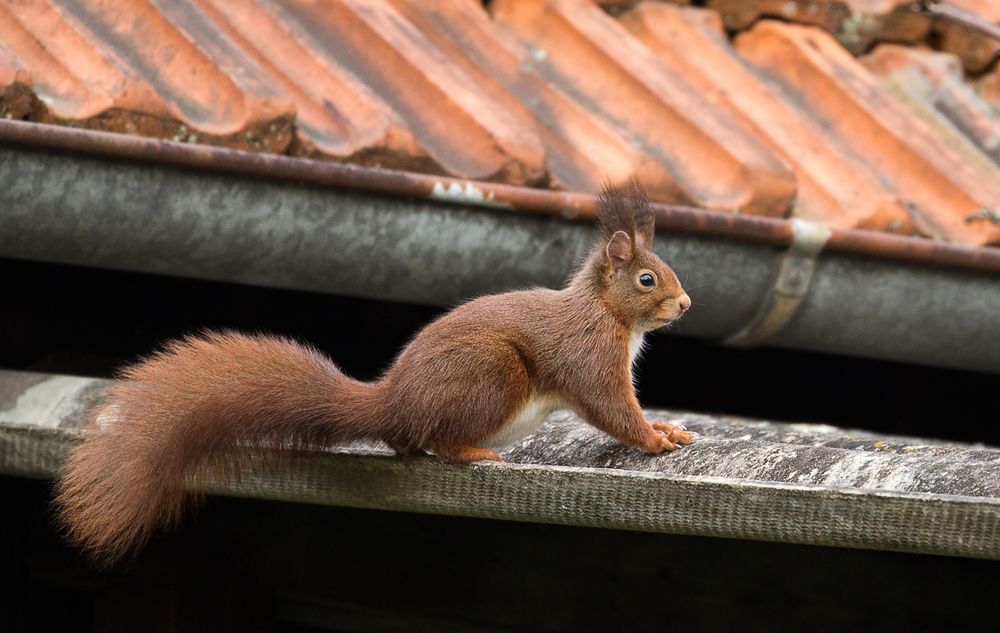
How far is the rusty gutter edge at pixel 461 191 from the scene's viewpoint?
93.7 inches

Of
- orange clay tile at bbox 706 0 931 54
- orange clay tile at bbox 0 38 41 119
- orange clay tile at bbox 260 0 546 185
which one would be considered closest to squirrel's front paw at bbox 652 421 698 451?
orange clay tile at bbox 260 0 546 185

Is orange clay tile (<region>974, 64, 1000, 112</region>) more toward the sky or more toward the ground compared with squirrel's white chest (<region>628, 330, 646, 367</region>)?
more toward the sky

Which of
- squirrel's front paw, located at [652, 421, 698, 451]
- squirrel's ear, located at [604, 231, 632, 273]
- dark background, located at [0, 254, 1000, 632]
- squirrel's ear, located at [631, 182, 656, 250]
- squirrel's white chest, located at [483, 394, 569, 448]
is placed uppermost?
squirrel's ear, located at [631, 182, 656, 250]

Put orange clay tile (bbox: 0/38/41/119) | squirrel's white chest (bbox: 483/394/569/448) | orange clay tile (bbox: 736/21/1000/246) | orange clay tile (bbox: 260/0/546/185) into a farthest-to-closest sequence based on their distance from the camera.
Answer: orange clay tile (bbox: 736/21/1000/246) → orange clay tile (bbox: 260/0/546/185) → orange clay tile (bbox: 0/38/41/119) → squirrel's white chest (bbox: 483/394/569/448)

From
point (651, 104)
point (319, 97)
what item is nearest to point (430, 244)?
point (319, 97)

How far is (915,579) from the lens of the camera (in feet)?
7.42

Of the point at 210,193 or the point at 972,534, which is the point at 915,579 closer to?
the point at 972,534

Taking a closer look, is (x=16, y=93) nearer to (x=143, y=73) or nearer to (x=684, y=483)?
(x=143, y=73)

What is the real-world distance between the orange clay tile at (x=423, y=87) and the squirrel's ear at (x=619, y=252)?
1.63 feet

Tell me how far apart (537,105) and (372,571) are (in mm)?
1214

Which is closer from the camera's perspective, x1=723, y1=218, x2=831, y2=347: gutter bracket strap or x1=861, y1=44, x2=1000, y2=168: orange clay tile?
x1=723, y1=218, x2=831, y2=347: gutter bracket strap

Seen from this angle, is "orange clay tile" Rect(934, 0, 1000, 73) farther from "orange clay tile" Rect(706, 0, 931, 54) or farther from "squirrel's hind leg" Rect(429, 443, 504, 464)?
"squirrel's hind leg" Rect(429, 443, 504, 464)

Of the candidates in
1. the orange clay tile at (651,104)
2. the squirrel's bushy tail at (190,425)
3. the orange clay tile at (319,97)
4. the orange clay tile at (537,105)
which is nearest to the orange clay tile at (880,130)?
the orange clay tile at (651,104)

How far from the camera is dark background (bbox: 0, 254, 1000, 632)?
2289 mm
